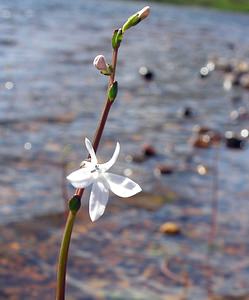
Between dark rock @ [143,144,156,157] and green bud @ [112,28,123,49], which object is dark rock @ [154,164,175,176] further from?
green bud @ [112,28,123,49]

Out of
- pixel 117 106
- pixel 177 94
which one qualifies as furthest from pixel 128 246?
→ pixel 177 94

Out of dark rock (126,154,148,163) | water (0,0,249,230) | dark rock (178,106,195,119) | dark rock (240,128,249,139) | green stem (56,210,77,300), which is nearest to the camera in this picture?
green stem (56,210,77,300)

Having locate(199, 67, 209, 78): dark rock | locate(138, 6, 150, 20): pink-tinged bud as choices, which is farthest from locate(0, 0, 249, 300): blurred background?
locate(138, 6, 150, 20): pink-tinged bud

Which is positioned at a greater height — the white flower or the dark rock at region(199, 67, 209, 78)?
the white flower

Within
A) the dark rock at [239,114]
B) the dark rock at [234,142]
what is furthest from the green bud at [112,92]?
the dark rock at [239,114]

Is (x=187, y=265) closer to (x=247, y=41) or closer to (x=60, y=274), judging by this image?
(x=60, y=274)

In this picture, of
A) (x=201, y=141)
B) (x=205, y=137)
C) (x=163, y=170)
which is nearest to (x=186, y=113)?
(x=205, y=137)

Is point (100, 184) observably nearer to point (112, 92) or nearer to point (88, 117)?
point (112, 92)

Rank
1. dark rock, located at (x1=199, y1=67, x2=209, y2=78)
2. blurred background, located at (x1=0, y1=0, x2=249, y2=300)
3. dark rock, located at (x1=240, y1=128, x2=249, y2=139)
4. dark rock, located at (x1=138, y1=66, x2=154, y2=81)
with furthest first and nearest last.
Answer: dark rock, located at (x1=199, y1=67, x2=209, y2=78) → dark rock, located at (x1=138, y1=66, x2=154, y2=81) → dark rock, located at (x1=240, y1=128, x2=249, y2=139) → blurred background, located at (x1=0, y1=0, x2=249, y2=300)
